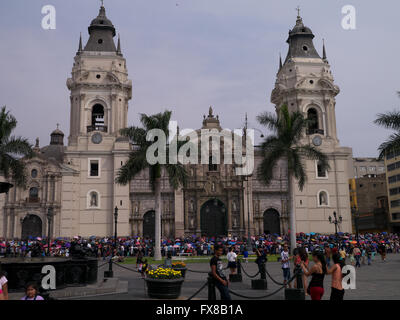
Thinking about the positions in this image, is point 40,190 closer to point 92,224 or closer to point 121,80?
point 92,224

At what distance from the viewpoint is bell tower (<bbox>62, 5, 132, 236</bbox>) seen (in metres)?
46.2

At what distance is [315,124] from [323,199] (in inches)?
374

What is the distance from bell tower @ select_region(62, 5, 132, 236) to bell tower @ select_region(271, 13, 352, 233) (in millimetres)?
19420

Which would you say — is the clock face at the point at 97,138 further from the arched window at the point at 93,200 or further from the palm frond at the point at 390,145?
the palm frond at the point at 390,145

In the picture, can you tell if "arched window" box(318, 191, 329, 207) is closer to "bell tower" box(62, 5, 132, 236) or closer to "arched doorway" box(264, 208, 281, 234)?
"arched doorway" box(264, 208, 281, 234)

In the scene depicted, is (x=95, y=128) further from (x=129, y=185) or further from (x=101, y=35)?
(x=101, y=35)

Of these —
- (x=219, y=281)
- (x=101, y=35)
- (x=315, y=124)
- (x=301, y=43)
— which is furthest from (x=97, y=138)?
(x=219, y=281)

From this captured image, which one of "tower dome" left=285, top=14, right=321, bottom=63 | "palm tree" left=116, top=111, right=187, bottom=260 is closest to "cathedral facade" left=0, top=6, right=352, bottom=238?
"tower dome" left=285, top=14, right=321, bottom=63

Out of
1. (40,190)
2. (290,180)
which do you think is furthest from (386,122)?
(40,190)

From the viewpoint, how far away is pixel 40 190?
46.3 metres

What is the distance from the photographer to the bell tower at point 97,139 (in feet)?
152

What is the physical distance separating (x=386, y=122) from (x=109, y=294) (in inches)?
764

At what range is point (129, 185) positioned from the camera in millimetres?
48094

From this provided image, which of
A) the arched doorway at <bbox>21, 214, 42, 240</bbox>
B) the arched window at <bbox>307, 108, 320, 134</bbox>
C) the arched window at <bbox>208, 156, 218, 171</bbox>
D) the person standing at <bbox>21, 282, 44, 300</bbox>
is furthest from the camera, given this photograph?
the arched window at <bbox>307, 108, 320, 134</bbox>
